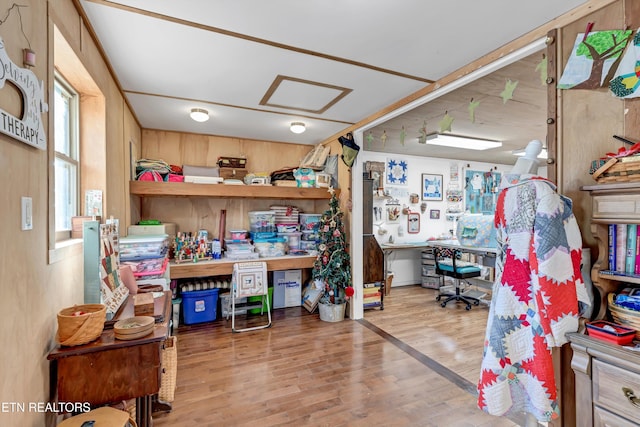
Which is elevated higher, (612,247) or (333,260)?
(612,247)

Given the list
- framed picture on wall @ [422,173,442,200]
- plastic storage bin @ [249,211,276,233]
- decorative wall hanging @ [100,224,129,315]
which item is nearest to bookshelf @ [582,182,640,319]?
decorative wall hanging @ [100,224,129,315]

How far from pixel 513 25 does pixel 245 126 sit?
9.27 feet

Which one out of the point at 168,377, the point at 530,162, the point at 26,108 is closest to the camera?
the point at 26,108

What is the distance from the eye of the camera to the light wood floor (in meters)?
1.99

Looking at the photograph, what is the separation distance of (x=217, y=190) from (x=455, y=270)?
3472 millimetres

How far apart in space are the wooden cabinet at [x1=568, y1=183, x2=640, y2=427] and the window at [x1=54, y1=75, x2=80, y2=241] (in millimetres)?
2638

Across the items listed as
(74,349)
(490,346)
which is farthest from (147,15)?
(490,346)

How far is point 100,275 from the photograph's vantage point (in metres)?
1.56

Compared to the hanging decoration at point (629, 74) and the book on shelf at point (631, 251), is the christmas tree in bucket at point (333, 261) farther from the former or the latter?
the hanging decoration at point (629, 74)

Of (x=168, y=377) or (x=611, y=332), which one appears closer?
(x=611, y=332)

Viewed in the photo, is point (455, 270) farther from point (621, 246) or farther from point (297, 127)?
point (621, 246)

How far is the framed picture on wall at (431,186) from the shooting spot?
5672mm

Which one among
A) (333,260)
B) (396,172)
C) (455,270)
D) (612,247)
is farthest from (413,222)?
(612,247)

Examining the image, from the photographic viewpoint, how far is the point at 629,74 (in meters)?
1.31
